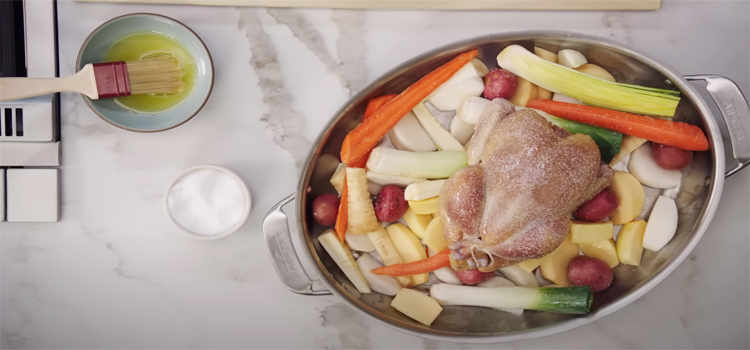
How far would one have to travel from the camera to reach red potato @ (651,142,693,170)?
5.41 feet

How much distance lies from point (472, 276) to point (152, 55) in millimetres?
1293

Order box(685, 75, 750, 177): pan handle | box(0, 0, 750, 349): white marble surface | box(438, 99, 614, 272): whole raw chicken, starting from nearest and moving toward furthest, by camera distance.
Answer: box(438, 99, 614, 272): whole raw chicken → box(685, 75, 750, 177): pan handle → box(0, 0, 750, 349): white marble surface

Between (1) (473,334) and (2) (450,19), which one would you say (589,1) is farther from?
(1) (473,334)

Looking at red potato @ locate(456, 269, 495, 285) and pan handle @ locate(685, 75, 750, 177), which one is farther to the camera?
red potato @ locate(456, 269, 495, 285)

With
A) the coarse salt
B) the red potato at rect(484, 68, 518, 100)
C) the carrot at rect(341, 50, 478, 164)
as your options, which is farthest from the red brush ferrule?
the red potato at rect(484, 68, 518, 100)

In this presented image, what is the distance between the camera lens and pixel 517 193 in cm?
142

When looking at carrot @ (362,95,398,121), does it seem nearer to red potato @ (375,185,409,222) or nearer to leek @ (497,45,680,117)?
red potato @ (375,185,409,222)

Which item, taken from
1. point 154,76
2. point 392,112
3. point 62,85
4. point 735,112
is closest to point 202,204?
point 154,76

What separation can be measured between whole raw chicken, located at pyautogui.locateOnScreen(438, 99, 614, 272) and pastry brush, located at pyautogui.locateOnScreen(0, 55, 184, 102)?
98 cm

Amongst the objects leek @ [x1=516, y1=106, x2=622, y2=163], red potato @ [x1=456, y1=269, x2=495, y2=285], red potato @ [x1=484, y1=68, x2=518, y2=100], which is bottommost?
red potato @ [x1=456, y1=269, x2=495, y2=285]

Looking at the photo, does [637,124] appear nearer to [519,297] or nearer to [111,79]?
[519,297]

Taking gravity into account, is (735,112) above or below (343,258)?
above

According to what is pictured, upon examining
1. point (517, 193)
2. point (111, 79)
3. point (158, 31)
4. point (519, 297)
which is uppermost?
point (158, 31)

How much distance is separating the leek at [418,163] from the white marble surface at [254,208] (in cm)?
30
